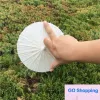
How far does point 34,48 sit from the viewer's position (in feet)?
11.1

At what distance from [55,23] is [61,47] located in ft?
4.45

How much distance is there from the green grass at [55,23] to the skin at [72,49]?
316mm

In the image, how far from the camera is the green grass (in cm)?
349

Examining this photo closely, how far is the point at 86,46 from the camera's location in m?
3.16

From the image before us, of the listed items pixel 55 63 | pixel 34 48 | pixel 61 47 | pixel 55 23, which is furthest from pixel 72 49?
pixel 55 23

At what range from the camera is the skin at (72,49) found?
311 centimetres

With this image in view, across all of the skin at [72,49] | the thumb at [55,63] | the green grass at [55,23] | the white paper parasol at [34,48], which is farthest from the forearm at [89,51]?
the green grass at [55,23]

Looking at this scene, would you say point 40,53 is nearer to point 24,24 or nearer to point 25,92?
point 25,92

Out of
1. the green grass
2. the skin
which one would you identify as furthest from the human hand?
the green grass

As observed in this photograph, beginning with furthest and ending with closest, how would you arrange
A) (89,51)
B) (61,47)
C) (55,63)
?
(55,63) → (61,47) → (89,51)

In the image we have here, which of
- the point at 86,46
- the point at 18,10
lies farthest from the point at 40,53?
the point at 18,10

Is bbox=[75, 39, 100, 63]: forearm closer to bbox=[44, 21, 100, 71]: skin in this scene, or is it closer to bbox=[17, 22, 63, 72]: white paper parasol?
bbox=[44, 21, 100, 71]: skin

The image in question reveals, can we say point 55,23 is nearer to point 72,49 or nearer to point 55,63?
point 55,63

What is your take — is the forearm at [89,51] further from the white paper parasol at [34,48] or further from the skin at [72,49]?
the white paper parasol at [34,48]
